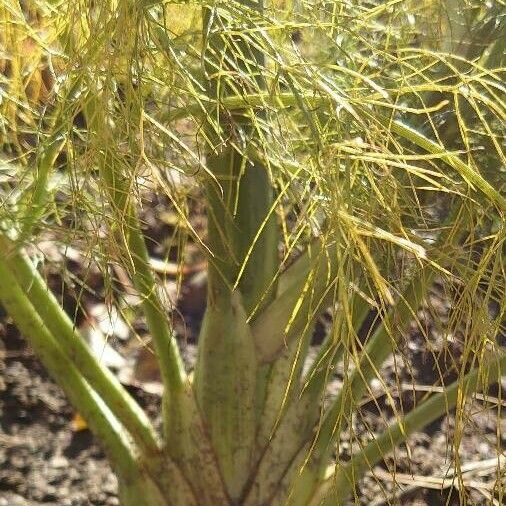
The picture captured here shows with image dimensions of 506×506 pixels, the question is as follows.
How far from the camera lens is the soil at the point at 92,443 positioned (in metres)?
1.57

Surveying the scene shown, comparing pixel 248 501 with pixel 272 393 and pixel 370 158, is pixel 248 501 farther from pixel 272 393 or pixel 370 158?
pixel 370 158

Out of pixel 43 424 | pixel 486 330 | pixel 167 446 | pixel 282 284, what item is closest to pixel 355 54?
pixel 282 284

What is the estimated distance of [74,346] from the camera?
47.8 inches

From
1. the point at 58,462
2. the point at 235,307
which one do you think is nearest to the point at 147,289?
the point at 235,307

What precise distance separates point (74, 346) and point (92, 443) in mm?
499

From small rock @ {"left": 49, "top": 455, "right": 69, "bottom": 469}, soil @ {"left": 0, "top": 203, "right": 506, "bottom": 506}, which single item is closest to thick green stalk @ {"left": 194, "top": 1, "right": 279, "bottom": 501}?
soil @ {"left": 0, "top": 203, "right": 506, "bottom": 506}

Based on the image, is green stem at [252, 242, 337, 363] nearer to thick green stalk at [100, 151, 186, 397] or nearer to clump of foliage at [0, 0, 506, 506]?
clump of foliage at [0, 0, 506, 506]

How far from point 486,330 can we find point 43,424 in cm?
96

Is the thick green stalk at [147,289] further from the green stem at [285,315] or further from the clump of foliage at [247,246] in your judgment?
the green stem at [285,315]

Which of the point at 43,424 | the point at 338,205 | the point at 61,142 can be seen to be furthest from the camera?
the point at 43,424

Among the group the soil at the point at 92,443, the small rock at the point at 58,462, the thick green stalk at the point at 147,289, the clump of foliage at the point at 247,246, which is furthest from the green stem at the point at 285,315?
the small rock at the point at 58,462

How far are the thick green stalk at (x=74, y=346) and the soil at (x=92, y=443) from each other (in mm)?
293

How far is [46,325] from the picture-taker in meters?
1.22

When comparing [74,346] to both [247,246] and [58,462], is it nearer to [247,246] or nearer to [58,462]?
[247,246]
